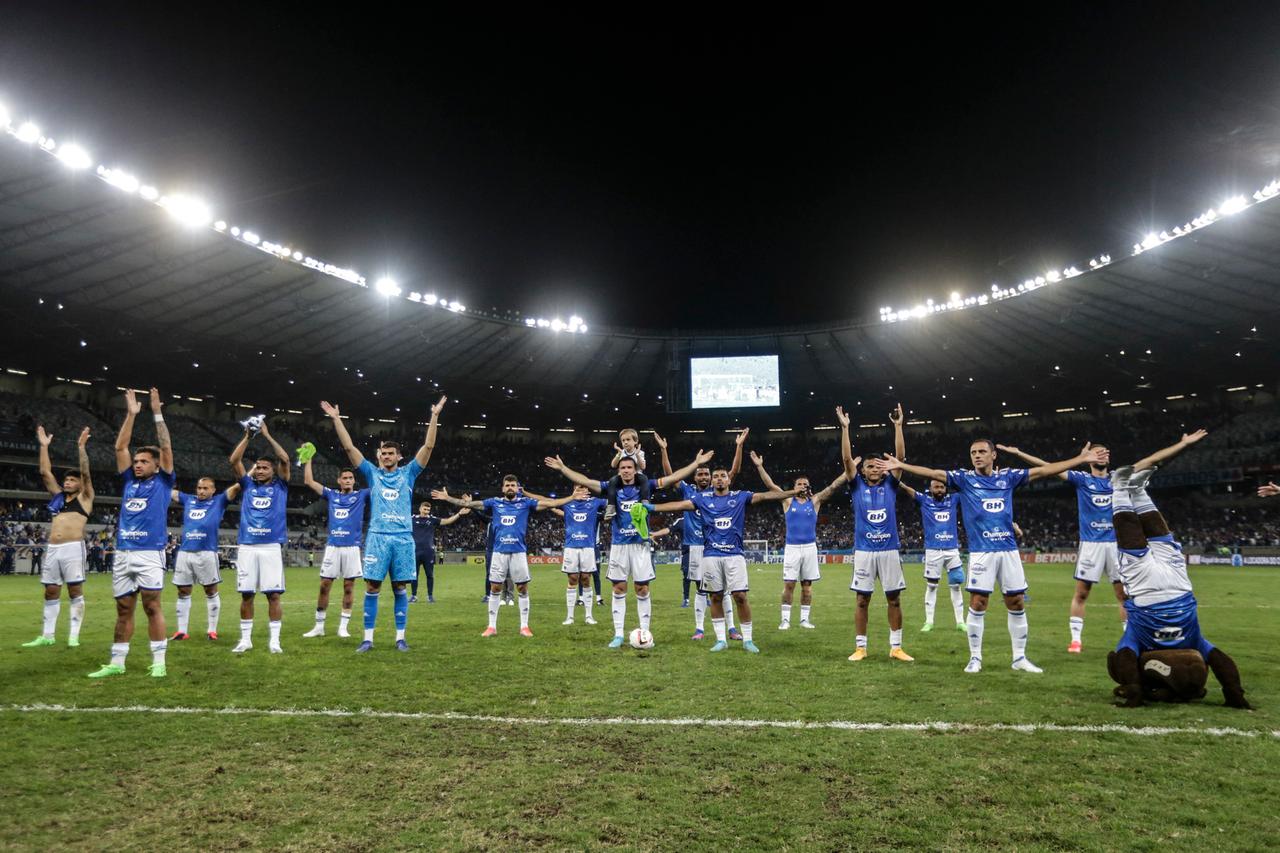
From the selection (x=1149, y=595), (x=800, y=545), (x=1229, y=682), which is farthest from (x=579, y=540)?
(x=1229, y=682)

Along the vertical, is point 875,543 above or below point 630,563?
above

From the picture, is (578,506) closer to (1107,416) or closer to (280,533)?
(280,533)

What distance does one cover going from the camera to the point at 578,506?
14734mm

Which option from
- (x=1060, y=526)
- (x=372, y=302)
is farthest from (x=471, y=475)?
(x=1060, y=526)

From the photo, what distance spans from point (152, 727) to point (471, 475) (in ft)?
193

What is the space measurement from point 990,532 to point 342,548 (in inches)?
392

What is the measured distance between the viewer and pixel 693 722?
6.43 meters

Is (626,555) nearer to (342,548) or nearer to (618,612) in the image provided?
(618,612)

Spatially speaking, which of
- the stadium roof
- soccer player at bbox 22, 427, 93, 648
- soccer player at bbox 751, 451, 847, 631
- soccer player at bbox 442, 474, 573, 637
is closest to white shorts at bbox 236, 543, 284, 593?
soccer player at bbox 22, 427, 93, 648

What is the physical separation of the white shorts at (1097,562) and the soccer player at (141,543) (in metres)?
12.7

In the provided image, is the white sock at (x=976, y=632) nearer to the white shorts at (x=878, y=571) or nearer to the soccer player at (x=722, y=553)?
the white shorts at (x=878, y=571)

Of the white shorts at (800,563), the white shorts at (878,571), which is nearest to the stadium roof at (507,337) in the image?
the white shorts at (800,563)

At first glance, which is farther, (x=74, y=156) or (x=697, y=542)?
(x=74, y=156)

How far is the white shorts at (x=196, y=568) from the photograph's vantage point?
11250 mm
